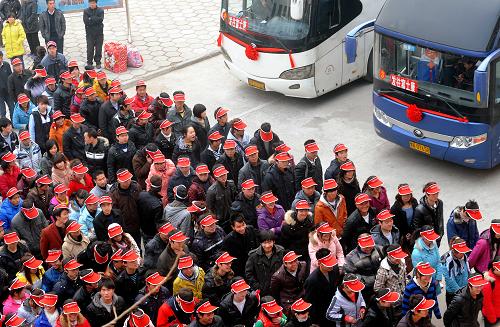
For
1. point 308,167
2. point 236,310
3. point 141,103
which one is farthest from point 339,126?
point 236,310

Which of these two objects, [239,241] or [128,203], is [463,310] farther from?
[128,203]

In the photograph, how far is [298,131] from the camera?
1611cm

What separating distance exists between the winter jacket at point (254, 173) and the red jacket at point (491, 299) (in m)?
3.45

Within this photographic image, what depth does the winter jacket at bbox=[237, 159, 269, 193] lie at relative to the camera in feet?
39.0

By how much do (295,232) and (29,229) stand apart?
3445 mm

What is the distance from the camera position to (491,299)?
391 inches

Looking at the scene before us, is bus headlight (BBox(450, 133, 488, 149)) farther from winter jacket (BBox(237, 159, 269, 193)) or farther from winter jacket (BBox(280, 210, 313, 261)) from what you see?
winter jacket (BBox(280, 210, 313, 261))

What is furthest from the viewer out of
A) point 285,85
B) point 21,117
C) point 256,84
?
point 256,84

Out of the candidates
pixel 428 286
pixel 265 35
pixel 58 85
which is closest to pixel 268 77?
pixel 265 35

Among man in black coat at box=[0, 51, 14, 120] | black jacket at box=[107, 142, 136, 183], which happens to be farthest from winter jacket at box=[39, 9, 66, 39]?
black jacket at box=[107, 142, 136, 183]

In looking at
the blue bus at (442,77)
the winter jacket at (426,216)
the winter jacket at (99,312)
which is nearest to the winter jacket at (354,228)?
the winter jacket at (426,216)

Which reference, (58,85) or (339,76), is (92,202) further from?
(339,76)

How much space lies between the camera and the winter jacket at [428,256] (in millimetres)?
10078

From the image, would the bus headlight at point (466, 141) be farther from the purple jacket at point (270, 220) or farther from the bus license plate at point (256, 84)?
the bus license plate at point (256, 84)
